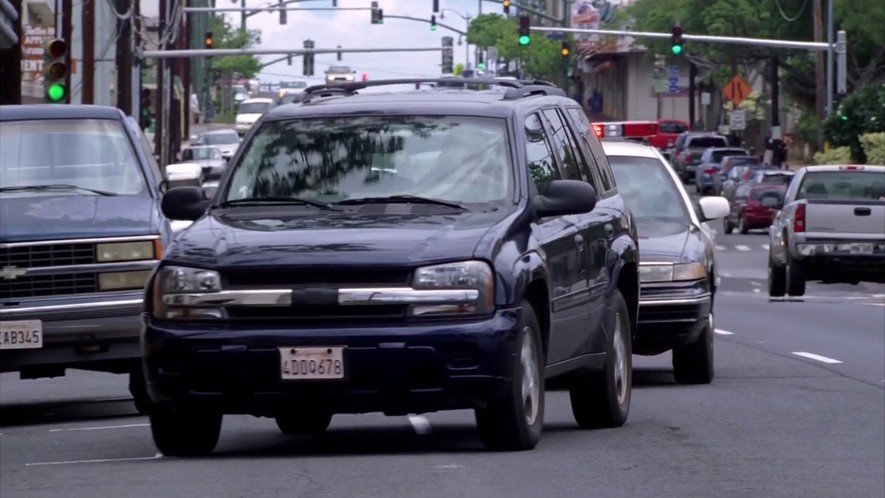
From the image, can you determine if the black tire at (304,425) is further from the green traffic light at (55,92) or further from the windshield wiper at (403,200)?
the green traffic light at (55,92)

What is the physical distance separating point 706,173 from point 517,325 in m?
55.1

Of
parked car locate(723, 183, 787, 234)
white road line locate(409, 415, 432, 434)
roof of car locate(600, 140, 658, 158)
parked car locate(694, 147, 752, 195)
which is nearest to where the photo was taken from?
white road line locate(409, 415, 432, 434)

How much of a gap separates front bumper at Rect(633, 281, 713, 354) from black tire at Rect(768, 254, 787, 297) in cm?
1489

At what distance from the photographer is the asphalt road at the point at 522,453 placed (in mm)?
8547

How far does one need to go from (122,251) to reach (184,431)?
10.6 ft

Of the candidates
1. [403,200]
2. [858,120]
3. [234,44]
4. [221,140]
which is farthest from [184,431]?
[234,44]

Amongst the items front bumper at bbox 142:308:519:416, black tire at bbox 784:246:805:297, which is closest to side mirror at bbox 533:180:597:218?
front bumper at bbox 142:308:519:416

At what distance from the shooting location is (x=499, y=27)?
135375 mm

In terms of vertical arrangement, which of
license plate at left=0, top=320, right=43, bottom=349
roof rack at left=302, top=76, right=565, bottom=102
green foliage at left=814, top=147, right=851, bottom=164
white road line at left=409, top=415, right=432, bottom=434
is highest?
roof rack at left=302, top=76, right=565, bottom=102

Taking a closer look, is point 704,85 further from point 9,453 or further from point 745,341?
point 9,453

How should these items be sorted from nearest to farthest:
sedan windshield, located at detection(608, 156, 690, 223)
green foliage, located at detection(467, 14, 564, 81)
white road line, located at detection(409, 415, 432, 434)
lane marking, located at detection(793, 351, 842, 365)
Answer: white road line, located at detection(409, 415, 432, 434) < sedan windshield, located at detection(608, 156, 690, 223) < lane marking, located at detection(793, 351, 842, 365) < green foliage, located at detection(467, 14, 564, 81)

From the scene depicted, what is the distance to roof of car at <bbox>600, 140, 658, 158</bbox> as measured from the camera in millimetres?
15492

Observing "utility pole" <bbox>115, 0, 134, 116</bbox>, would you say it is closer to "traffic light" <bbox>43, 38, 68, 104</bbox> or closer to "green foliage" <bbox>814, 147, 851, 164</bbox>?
"traffic light" <bbox>43, 38, 68, 104</bbox>

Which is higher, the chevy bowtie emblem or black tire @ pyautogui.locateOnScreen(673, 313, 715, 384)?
the chevy bowtie emblem
